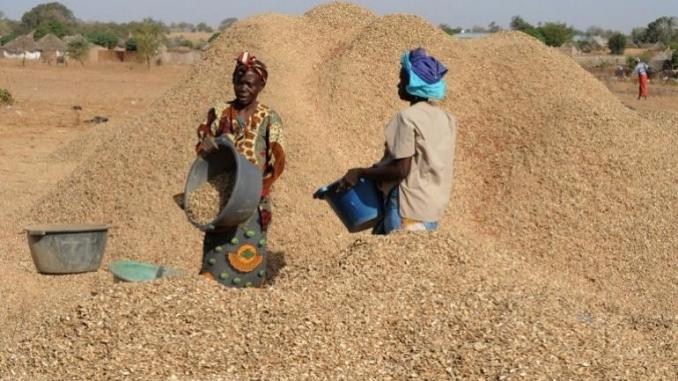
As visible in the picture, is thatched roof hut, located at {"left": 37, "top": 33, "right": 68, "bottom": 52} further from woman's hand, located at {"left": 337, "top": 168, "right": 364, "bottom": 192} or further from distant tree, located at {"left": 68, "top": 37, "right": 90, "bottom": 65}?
woman's hand, located at {"left": 337, "top": 168, "right": 364, "bottom": 192}

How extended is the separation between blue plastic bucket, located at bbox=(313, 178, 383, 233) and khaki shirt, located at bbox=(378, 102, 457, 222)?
3.7 inches

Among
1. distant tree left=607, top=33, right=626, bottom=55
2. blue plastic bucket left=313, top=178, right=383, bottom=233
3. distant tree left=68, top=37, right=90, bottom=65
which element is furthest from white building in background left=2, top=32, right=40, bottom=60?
blue plastic bucket left=313, top=178, right=383, bottom=233

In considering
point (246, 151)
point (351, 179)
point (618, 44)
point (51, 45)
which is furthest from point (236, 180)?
point (618, 44)

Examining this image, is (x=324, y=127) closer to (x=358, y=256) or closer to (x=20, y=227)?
(x=20, y=227)

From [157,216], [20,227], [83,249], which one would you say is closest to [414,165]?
[83,249]

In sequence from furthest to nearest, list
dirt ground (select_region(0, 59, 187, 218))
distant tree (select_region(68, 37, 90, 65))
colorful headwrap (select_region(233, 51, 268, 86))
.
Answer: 1. distant tree (select_region(68, 37, 90, 65))
2. dirt ground (select_region(0, 59, 187, 218))
3. colorful headwrap (select_region(233, 51, 268, 86))

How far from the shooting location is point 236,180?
407 cm

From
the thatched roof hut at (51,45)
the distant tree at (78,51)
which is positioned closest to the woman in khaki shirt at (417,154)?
the distant tree at (78,51)

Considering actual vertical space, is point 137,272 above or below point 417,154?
below

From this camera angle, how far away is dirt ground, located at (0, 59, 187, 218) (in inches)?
399

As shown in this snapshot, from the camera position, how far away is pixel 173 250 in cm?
615

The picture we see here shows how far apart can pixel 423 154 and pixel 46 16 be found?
7938 centimetres

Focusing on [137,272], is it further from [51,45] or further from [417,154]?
[51,45]

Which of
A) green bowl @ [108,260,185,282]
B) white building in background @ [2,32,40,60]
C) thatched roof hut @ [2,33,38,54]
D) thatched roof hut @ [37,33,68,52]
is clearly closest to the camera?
green bowl @ [108,260,185,282]
